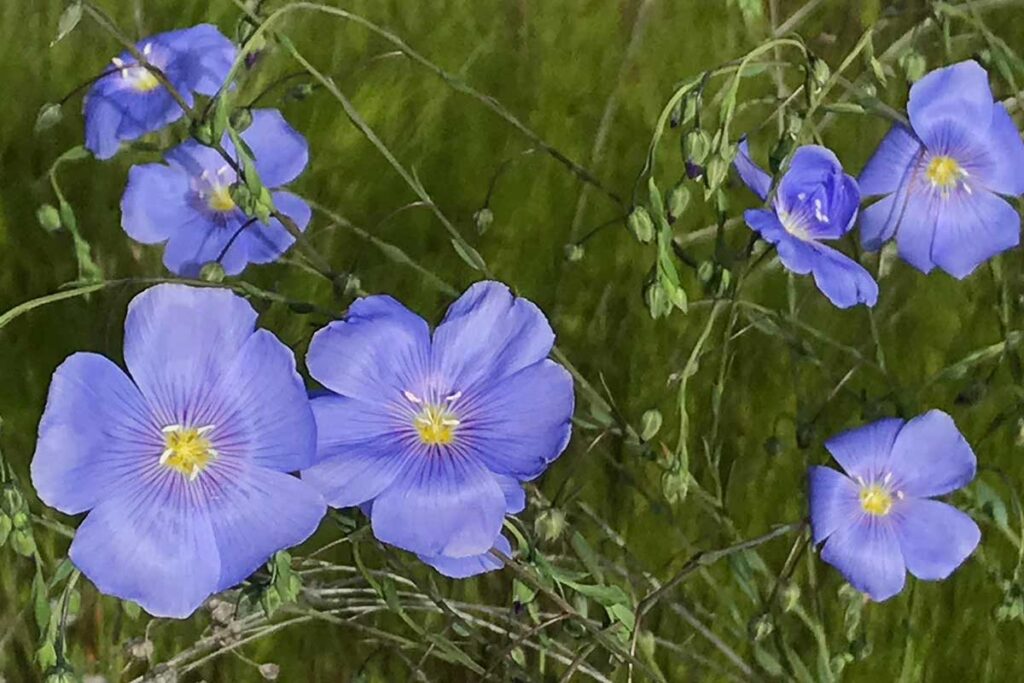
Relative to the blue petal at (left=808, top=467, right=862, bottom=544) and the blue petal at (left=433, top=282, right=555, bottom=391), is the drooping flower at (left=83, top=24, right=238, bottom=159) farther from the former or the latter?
the blue petal at (left=808, top=467, right=862, bottom=544)

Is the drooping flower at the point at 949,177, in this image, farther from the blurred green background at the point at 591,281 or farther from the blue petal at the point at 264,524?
the blue petal at the point at 264,524

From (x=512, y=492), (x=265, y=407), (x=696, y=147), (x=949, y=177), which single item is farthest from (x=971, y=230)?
(x=265, y=407)

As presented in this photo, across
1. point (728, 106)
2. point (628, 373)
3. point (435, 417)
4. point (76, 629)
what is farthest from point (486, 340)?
point (76, 629)

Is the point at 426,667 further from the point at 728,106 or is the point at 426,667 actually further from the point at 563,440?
the point at 728,106

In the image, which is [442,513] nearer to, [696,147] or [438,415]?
[438,415]

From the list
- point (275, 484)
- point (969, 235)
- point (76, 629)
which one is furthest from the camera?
point (76, 629)

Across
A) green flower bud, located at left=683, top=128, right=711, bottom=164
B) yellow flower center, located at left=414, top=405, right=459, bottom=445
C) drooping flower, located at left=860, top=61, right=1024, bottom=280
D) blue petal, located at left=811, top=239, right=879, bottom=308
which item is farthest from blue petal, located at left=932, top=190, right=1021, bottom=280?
yellow flower center, located at left=414, top=405, right=459, bottom=445

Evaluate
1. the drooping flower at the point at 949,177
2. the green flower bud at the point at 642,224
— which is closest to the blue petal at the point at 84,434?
the green flower bud at the point at 642,224
